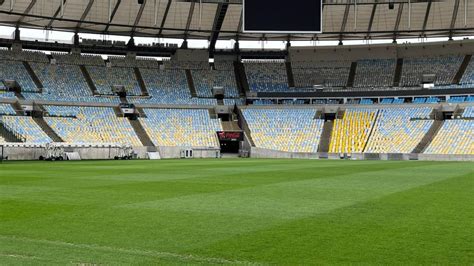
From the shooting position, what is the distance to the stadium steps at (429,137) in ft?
213

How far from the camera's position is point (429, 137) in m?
66.9

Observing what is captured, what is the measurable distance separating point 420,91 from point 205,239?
230 ft

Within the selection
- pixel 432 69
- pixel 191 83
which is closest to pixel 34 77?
pixel 191 83

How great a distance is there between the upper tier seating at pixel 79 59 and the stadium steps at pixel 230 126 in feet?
64.2

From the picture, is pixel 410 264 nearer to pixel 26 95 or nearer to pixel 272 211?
pixel 272 211

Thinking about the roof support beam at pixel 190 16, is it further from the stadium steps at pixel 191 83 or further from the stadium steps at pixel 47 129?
the stadium steps at pixel 47 129

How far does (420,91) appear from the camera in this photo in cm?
7544

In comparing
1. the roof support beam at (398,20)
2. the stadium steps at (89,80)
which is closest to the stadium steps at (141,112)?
the stadium steps at (89,80)

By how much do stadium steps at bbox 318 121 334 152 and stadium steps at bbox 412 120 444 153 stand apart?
10692 mm

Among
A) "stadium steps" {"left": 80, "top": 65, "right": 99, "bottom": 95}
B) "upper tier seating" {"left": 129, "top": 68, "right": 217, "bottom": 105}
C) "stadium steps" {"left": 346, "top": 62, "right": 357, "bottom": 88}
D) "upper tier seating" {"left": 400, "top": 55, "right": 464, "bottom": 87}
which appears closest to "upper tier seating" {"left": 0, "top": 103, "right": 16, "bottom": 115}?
"stadium steps" {"left": 80, "top": 65, "right": 99, "bottom": 95}

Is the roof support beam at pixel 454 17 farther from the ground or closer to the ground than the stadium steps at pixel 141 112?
farther from the ground

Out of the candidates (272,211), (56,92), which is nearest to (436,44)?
(56,92)

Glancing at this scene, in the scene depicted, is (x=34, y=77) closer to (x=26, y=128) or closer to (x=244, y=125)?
(x=26, y=128)

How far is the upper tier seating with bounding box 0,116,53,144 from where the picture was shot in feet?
197
